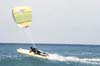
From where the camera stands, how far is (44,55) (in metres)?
60.7

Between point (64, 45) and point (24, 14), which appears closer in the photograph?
point (24, 14)

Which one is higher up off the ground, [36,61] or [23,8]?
[23,8]

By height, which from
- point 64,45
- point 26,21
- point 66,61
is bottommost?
point 64,45

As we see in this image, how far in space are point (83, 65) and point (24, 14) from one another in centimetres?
758

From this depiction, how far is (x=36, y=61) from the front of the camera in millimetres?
59188

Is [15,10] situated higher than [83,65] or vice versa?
[15,10]

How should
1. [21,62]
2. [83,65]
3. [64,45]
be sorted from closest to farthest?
1. [83,65]
2. [21,62]
3. [64,45]

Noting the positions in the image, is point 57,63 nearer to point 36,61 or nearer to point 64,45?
point 36,61

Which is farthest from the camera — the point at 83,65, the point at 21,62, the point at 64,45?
the point at 64,45

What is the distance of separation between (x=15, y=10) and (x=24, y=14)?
97 cm

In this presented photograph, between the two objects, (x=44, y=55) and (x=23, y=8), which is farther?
(x=44, y=55)

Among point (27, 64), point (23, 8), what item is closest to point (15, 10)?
point (23, 8)

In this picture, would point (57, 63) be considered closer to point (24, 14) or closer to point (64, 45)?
point (24, 14)

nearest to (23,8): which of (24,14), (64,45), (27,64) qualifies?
(24,14)
